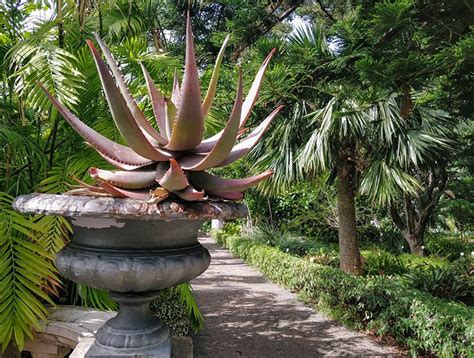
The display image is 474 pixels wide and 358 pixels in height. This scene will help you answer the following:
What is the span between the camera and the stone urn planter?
120 centimetres

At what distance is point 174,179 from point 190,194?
0.24 feet

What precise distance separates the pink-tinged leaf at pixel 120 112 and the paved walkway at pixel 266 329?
3.82 metres

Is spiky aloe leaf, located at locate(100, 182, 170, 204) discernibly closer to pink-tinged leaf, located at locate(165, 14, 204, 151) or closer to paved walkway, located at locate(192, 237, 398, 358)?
pink-tinged leaf, located at locate(165, 14, 204, 151)

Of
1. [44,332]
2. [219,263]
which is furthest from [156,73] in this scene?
[219,263]

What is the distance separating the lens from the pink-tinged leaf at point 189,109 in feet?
4.07

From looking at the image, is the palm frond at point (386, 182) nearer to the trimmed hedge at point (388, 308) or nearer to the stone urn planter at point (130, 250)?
the trimmed hedge at point (388, 308)

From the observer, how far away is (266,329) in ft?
17.7

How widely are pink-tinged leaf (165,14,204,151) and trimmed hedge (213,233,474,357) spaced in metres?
3.42

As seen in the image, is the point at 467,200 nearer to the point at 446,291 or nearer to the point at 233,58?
the point at 446,291

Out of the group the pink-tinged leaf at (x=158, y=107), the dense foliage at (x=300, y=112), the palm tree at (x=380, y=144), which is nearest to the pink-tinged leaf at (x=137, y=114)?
the pink-tinged leaf at (x=158, y=107)

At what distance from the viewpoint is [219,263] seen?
1077cm

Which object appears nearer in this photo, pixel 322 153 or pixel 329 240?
pixel 322 153

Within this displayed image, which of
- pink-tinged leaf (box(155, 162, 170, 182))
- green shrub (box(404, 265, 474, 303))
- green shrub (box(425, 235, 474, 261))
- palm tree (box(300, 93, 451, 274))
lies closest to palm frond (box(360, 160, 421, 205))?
palm tree (box(300, 93, 451, 274))

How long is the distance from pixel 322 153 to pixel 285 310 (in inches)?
120
